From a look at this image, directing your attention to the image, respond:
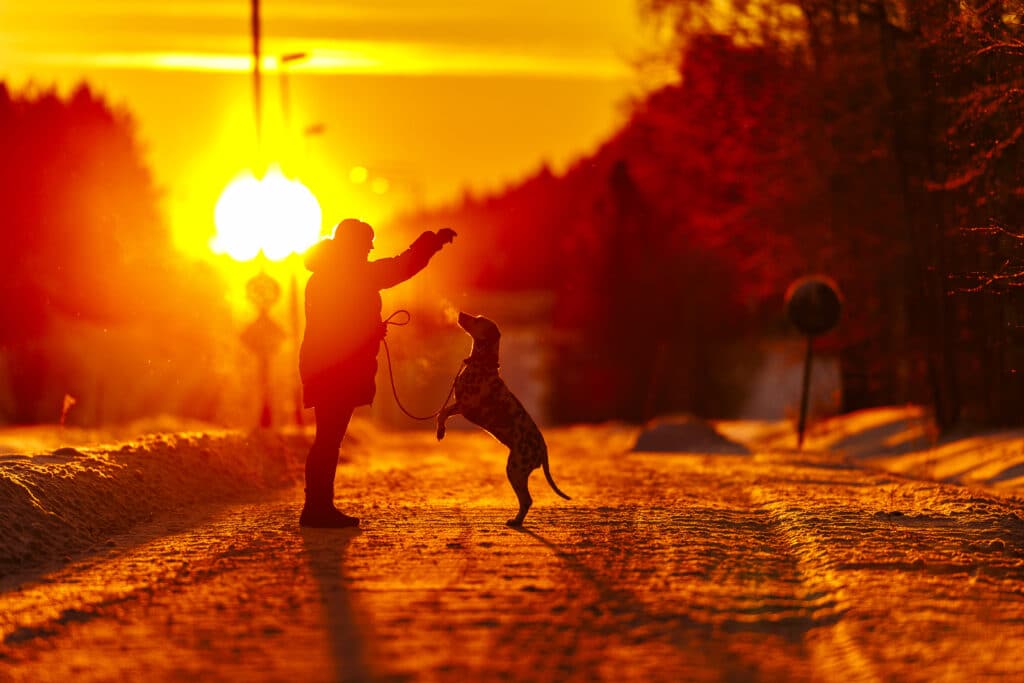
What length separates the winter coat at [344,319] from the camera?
45.2 feet

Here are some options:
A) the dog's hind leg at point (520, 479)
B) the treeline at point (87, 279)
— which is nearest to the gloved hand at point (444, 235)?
the dog's hind leg at point (520, 479)

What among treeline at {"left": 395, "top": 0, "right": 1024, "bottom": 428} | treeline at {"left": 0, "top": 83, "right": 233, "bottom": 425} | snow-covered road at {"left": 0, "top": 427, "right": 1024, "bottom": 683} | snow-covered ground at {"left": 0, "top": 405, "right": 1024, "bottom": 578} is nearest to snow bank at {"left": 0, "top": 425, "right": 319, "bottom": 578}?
snow-covered ground at {"left": 0, "top": 405, "right": 1024, "bottom": 578}

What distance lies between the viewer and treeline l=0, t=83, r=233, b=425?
92.9 ft

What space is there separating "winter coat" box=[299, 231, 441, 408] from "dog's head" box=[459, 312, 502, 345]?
541mm

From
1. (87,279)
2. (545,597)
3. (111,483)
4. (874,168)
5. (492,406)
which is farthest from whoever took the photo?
(874,168)

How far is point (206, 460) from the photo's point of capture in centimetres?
2114

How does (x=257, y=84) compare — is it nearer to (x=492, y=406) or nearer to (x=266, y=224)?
(x=266, y=224)

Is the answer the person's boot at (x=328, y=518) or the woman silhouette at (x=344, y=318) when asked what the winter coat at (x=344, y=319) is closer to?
the woman silhouette at (x=344, y=318)

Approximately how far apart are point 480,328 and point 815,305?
1993 cm

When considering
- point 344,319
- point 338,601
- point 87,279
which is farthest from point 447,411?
point 87,279

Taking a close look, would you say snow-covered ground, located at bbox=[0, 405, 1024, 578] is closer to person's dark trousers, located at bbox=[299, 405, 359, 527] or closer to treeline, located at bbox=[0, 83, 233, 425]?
treeline, located at bbox=[0, 83, 233, 425]

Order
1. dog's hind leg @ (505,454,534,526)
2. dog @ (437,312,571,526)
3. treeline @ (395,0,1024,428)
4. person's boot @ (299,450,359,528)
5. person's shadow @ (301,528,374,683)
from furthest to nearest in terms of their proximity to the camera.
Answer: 1. treeline @ (395,0,1024,428)
2. person's boot @ (299,450,359,528)
3. dog's hind leg @ (505,454,534,526)
4. dog @ (437,312,571,526)
5. person's shadow @ (301,528,374,683)

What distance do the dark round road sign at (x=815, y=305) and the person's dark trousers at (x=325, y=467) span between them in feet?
65.3

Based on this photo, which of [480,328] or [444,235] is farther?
[444,235]
